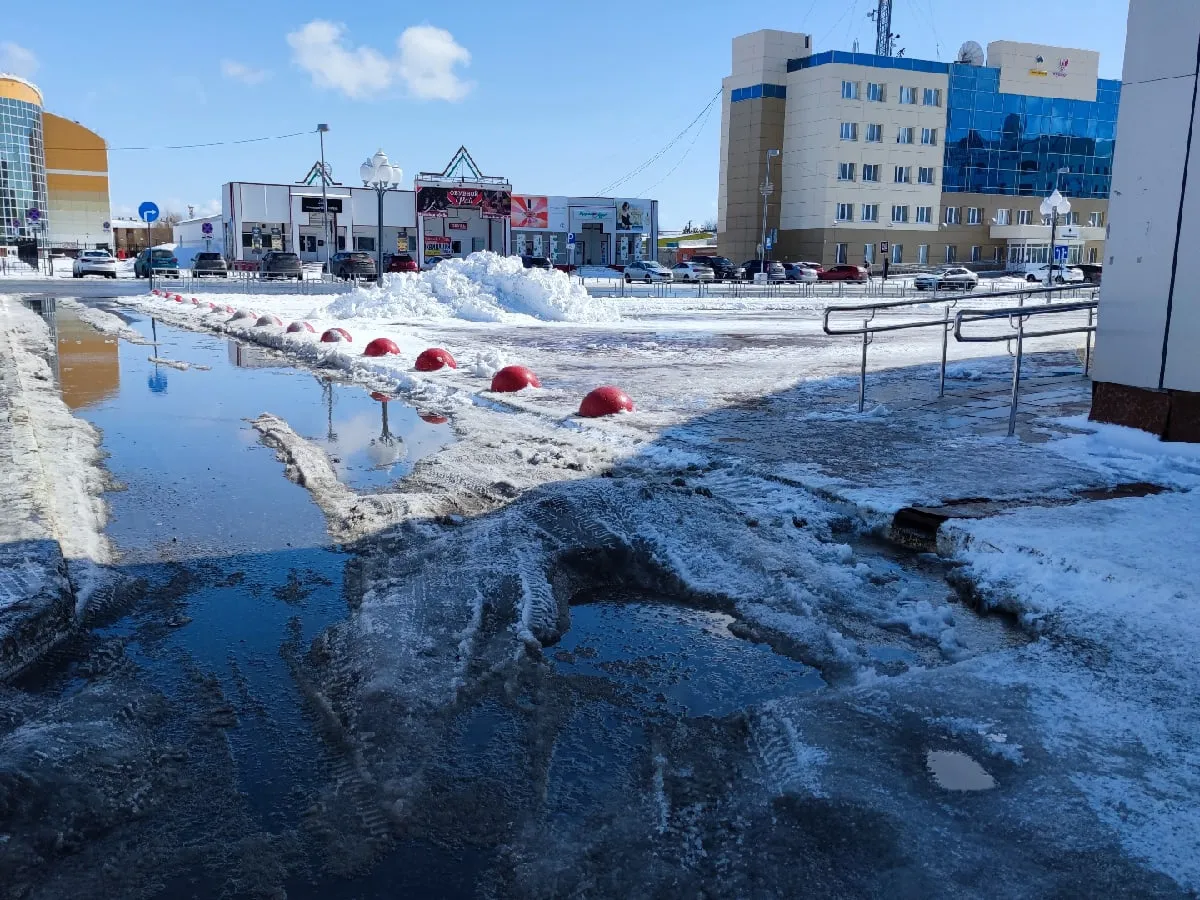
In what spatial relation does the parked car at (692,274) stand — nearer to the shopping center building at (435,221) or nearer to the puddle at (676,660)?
the shopping center building at (435,221)

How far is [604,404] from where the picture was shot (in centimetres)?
1050

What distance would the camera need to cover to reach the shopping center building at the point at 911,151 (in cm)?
7500

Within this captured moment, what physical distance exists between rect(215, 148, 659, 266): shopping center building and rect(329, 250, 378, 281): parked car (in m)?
→ 11.8

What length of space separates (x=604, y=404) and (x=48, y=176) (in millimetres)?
96836

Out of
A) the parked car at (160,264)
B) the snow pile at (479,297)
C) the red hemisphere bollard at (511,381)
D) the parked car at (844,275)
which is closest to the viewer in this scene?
the red hemisphere bollard at (511,381)

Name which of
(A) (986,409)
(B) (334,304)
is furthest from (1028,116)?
(A) (986,409)

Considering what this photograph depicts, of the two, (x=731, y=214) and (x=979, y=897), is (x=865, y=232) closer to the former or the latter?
(x=731, y=214)

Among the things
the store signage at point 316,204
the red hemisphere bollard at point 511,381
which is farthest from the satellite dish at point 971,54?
the red hemisphere bollard at point 511,381

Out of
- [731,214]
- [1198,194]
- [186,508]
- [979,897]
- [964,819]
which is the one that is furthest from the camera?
[731,214]

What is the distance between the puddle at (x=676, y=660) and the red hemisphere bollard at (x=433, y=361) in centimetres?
970

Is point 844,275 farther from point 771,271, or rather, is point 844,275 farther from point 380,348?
point 380,348

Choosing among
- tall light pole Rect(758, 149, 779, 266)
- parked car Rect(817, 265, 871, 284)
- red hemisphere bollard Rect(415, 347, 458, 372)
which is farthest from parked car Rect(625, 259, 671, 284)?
red hemisphere bollard Rect(415, 347, 458, 372)

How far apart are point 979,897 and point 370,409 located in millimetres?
9334

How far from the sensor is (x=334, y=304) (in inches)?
1069
